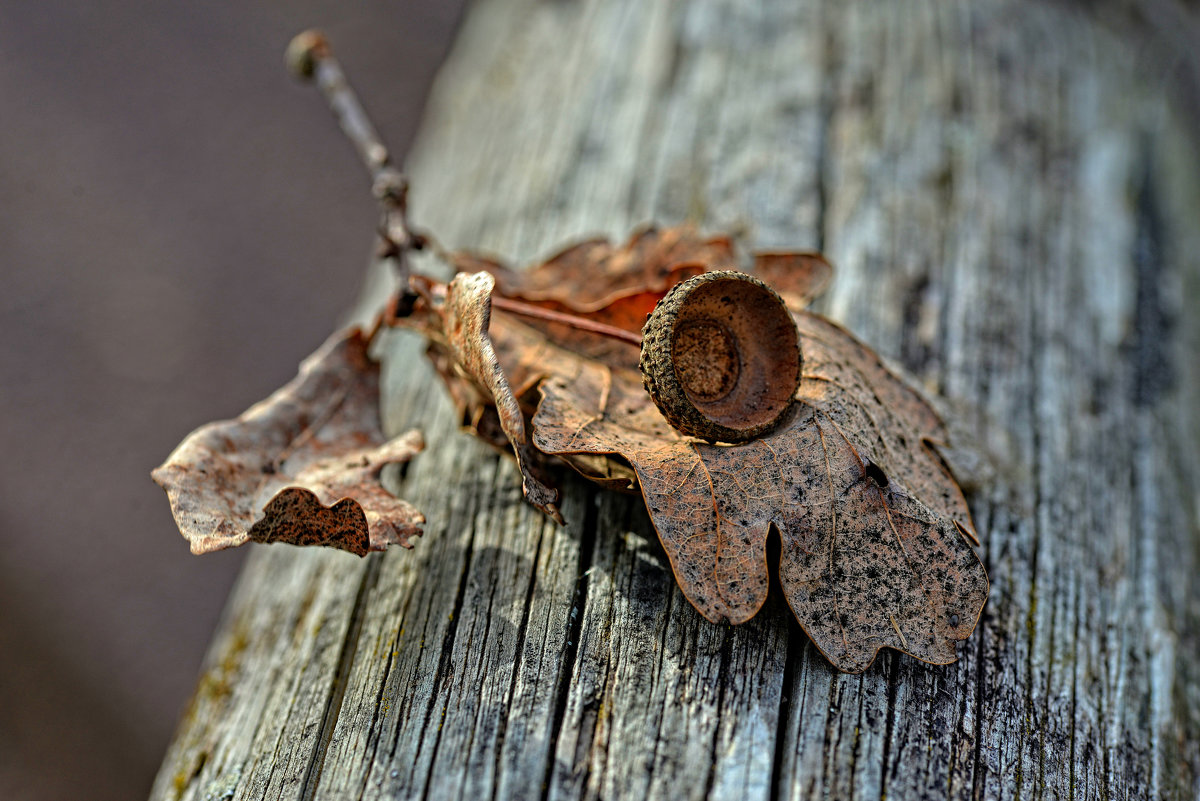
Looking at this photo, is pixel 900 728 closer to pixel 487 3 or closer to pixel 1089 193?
pixel 1089 193

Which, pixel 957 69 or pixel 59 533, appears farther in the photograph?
pixel 59 533

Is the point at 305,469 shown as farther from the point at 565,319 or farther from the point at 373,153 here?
the point at 373,153

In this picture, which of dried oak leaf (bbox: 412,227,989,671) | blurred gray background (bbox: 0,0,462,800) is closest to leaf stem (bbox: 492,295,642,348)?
dried oak leaf (bbox: 412,227,989,671)

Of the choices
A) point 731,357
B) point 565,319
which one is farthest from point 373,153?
Answer: point 731,357

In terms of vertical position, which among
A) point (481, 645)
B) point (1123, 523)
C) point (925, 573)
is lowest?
point (481, 645)

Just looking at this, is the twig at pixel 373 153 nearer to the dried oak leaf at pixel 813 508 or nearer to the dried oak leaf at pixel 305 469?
the dried oak leaf at pixel 305 469

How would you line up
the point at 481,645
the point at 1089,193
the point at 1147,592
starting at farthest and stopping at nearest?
1. the point at 1089,193
2. the point at 1147,592
3. the point at 481,645

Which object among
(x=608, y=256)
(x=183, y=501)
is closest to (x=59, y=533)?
(x=183, y=501)

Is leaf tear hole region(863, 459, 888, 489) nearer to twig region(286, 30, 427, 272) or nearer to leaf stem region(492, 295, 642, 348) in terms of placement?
leaf stem region(492, 295, 642, 348)
